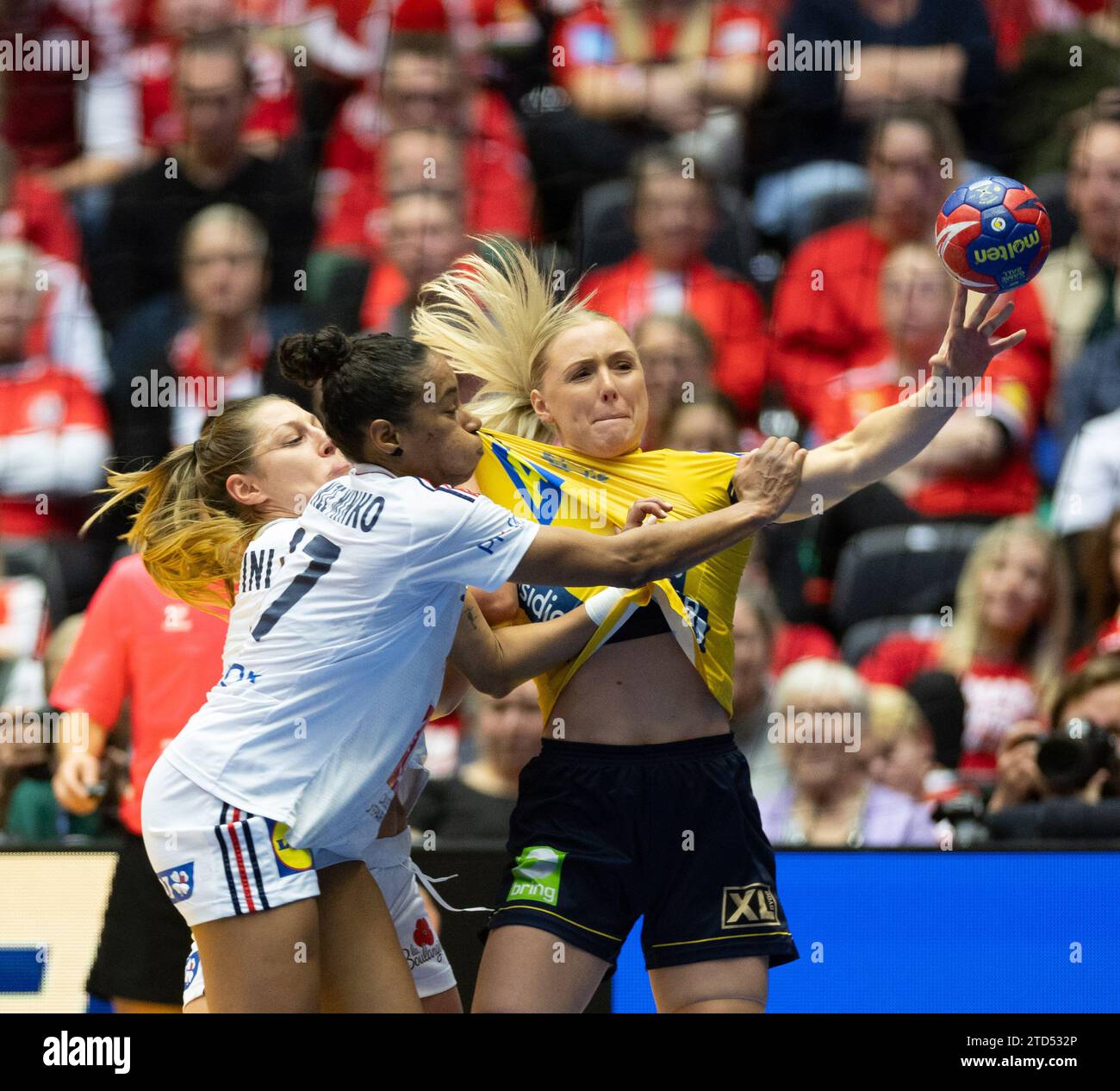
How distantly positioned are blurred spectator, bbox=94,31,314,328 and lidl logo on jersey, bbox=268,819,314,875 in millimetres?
4008

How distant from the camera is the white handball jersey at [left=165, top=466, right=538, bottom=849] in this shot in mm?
3154

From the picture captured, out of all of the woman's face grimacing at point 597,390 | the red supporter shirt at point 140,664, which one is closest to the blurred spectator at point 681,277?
the red supporter shirt at point 140,664

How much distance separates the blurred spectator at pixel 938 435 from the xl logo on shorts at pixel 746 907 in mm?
2582

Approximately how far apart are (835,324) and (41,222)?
10.4 ft

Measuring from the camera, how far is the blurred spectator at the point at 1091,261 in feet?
20.6

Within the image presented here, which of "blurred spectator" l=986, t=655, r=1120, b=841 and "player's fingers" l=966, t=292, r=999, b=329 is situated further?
"blurred spectator" l=986, t=655, r=1120, b=841

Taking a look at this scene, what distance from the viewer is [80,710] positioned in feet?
14.9

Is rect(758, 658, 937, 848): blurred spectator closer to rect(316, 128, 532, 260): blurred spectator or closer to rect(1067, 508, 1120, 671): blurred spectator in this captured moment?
rect(1067, 508, 1120, 671): blurred spectator

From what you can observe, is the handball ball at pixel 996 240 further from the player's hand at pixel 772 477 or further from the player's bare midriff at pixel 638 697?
the player's bare midriff at pixel 638 697

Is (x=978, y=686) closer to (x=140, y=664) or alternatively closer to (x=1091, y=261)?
(x=1091, y=261)

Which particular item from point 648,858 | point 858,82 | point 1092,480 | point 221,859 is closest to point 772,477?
point 648,858

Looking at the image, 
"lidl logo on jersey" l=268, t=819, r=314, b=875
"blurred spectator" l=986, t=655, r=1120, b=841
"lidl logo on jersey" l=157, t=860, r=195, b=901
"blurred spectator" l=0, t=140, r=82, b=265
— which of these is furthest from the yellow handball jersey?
"blurred spectator" l=0, t=140, r=82, b=265

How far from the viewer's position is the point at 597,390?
3.64 m
